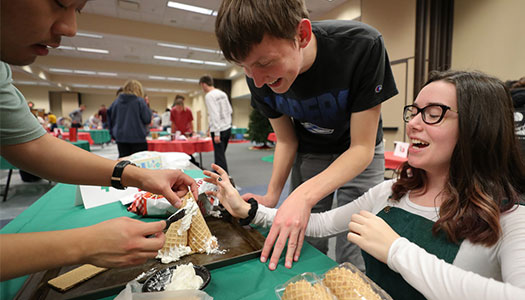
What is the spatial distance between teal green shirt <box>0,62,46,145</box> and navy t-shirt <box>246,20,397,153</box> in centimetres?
99

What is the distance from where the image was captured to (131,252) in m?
0.62

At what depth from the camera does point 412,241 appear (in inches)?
37.1

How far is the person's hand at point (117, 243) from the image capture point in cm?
58

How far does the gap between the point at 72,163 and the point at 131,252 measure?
59 cm

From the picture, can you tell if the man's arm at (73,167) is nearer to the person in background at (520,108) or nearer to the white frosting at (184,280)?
the white frosting at (184,280)

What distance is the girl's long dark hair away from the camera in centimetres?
85

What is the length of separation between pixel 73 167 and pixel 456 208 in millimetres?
1378

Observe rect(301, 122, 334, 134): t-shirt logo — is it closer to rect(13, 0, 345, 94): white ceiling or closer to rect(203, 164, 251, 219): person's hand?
rect(203, 164, 251, 219): person's hand

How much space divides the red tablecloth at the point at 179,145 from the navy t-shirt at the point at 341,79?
387cm

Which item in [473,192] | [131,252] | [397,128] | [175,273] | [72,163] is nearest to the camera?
[131,252]

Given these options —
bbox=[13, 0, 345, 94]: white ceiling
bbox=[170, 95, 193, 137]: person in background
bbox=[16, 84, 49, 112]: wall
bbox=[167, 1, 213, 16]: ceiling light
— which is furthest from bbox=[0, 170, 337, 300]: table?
bbox=[16, 84, 49, 112]: wall

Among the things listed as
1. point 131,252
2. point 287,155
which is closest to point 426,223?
point 287,155

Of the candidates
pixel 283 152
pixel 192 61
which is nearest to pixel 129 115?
pixel 283 152

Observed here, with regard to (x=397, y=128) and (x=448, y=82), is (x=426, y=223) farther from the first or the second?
(x=397, y=128)
